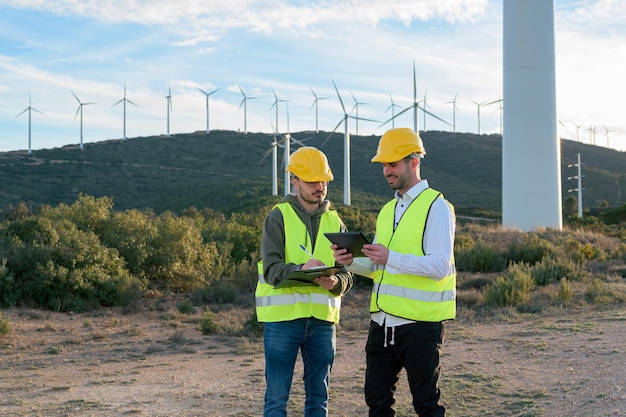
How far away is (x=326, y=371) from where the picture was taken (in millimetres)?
5113

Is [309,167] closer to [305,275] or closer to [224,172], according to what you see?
[305,275]

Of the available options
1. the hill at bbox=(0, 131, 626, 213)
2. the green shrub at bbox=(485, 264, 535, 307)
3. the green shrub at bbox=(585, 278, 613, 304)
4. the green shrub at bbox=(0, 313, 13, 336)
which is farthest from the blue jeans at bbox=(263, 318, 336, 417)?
the hill at bbox=(0, 131, 626, 213)

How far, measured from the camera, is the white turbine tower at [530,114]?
96.5 ft

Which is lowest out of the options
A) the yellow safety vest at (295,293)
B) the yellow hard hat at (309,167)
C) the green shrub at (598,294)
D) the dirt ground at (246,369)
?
the dirt ground at (246,369)

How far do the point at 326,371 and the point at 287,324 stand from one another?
428 millimetres

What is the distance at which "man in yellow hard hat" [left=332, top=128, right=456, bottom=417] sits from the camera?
15.6ft

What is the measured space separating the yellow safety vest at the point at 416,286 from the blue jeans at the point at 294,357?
0.49 metres

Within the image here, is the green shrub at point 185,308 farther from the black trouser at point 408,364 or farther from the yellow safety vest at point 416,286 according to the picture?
the yellow safety vest at point 416,286

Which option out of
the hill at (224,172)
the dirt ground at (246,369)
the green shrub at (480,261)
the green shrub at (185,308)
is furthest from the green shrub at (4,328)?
the hill at (224,172)

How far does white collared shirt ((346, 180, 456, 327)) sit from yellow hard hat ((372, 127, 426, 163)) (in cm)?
23

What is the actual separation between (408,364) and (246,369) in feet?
16.3

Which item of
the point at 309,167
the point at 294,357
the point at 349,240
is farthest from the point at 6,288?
the point at 349,240

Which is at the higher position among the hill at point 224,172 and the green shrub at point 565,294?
the hill at point 224,172

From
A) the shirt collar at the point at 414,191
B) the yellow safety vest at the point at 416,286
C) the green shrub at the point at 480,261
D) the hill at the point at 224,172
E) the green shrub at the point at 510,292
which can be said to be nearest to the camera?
the yellow safety vest at the point at 416,286
